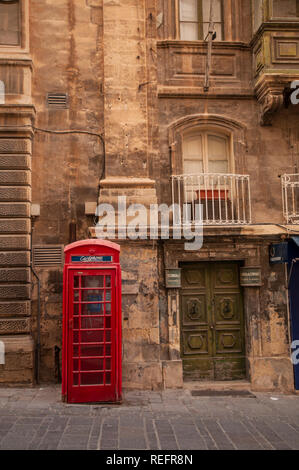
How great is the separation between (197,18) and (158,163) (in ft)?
12.5

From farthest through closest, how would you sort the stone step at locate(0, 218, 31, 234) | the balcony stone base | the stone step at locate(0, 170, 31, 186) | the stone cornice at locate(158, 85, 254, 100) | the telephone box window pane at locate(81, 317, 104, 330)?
the stone cornice at locate(158, 85, 254, 100) → the stone step at locate(0, 170, 31, 186) → the stone step at locate(0, 218, 31, 234) → the balcony stone base → the telephone box window pane at locate(81, 317, 104, 330)

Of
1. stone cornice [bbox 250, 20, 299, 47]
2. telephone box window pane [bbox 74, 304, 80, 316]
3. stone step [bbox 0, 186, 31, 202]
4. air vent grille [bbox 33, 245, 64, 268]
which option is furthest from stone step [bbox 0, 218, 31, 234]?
stone cornice [bbox 250, 20, 299, 47]

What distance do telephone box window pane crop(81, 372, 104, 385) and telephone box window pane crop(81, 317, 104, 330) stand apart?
2.67 feet

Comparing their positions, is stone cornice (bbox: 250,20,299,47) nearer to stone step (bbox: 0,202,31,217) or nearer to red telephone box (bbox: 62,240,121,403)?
red telephone box (bbox: 62,240,121,403)

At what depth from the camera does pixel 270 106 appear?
976cm

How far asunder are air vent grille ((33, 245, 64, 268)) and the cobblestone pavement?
2.61 m

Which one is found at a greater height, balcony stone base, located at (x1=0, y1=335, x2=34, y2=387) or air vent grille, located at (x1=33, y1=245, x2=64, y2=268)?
air vent grille, located at (x1=33, y1=245, x2=64, y2=268)

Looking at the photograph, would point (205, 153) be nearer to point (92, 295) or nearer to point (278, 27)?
point (278, 27)

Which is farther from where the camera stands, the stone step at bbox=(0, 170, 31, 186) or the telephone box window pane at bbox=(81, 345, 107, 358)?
the stone step at bbox=(0, 170, 31, 186)

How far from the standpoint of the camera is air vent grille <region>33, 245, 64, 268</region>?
9414 millimetres

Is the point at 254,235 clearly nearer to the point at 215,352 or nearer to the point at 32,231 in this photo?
the point at 215,352

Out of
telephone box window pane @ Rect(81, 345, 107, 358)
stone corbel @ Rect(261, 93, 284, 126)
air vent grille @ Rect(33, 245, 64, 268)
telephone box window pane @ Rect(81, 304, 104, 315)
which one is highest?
stone corbel @ Rect(261, 93, 284, 126)

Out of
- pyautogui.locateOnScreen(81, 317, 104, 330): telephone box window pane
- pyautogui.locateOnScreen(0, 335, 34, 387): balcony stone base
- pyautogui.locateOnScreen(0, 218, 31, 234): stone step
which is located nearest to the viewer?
pyautogui.locateOnScreen(81, 317, 104, 330): telephone box window pane

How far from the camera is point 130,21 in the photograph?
393 inches
